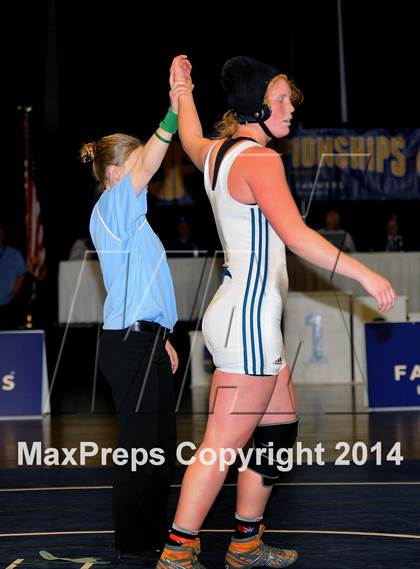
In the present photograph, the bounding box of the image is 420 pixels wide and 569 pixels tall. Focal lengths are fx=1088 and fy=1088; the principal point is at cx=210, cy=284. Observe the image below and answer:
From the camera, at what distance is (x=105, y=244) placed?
13.6 ft

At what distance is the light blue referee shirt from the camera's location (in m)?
4.06

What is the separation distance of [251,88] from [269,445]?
125cm

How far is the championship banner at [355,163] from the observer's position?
599 inches

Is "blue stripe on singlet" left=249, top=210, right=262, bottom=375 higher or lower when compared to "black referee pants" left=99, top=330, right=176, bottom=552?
higher

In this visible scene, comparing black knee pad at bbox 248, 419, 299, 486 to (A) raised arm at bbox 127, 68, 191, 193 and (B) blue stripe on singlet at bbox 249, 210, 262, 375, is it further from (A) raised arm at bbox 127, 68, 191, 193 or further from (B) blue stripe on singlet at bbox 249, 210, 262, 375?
(A) raised arm at bbox 127, 68, 191, 193

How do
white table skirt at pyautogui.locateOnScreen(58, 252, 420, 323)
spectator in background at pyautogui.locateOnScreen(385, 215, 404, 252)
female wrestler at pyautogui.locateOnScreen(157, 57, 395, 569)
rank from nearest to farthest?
1. female wrestler at pyautogui.locateOnScreen(157, 57, 395, 569)
2. white table skirt at pyautogui.locateOnScreen(58, 252, 420, 323)
3. spectator in background at pyautogui.locateOnScreen(385, 215, 404, 252)

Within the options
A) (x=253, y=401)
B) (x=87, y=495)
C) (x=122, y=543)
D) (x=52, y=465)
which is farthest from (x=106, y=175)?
(x=52, y=465)

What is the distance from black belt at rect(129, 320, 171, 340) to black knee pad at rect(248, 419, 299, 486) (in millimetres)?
541

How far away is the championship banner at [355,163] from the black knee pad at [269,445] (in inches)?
445

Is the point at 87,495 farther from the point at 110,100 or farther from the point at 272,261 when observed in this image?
the point at 110,100

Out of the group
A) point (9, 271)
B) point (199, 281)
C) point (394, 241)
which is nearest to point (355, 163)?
point (394, 241)

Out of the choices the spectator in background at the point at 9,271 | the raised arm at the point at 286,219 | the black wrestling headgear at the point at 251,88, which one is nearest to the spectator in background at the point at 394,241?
the spectator in background at the point at 9,271

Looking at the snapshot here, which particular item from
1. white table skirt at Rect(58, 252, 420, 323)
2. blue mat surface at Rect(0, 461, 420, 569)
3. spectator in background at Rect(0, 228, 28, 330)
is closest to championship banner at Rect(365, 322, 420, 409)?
blue mat surface at Rect(0, 461, 420, 569)

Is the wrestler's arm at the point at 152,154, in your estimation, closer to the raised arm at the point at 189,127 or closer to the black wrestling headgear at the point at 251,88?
the raised arm at the point at 189,127
